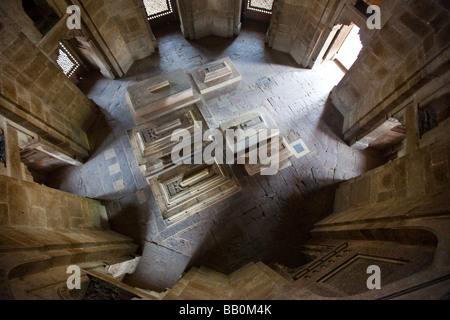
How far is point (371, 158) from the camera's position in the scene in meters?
6.57

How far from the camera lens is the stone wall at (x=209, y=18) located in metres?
7.68

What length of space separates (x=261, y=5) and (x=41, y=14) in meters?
6.59

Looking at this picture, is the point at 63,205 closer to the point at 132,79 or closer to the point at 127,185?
the point at 127,185

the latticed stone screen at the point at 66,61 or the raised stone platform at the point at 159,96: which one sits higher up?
the latticed stone screen at the point at 66,61

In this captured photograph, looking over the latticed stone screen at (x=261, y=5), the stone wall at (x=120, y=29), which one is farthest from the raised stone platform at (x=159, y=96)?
the latticed stone screen at (x=261, y=5)

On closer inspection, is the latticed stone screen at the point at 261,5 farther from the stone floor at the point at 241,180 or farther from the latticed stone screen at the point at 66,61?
the latticed stone screen at the point at 66,61

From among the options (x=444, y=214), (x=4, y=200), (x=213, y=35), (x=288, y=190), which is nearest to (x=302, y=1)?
(x=213, y=35)

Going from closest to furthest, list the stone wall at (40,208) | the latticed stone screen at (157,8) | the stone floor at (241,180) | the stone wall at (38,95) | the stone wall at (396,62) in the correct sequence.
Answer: the stone wall at (40,208)
the stone wall at (396,62)
the stone wall at (38,95)
the stone floor at (241,180)
the latticed stone screen at (157,8)

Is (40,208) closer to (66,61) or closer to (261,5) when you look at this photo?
(66,61)

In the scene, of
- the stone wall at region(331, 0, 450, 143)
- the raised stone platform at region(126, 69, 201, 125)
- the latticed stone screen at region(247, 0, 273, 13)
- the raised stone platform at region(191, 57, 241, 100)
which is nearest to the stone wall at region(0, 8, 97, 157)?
the raised stone platform at region(126, 69, 201, 125)

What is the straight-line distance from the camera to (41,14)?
5.57m

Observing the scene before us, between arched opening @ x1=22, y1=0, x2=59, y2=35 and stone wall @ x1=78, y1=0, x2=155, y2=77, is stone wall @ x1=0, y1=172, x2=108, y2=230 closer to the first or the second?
arched opening @ x1=22, y1=0, x2=59, y2=35

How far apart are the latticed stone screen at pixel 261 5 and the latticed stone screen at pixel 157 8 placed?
2.85 metres
